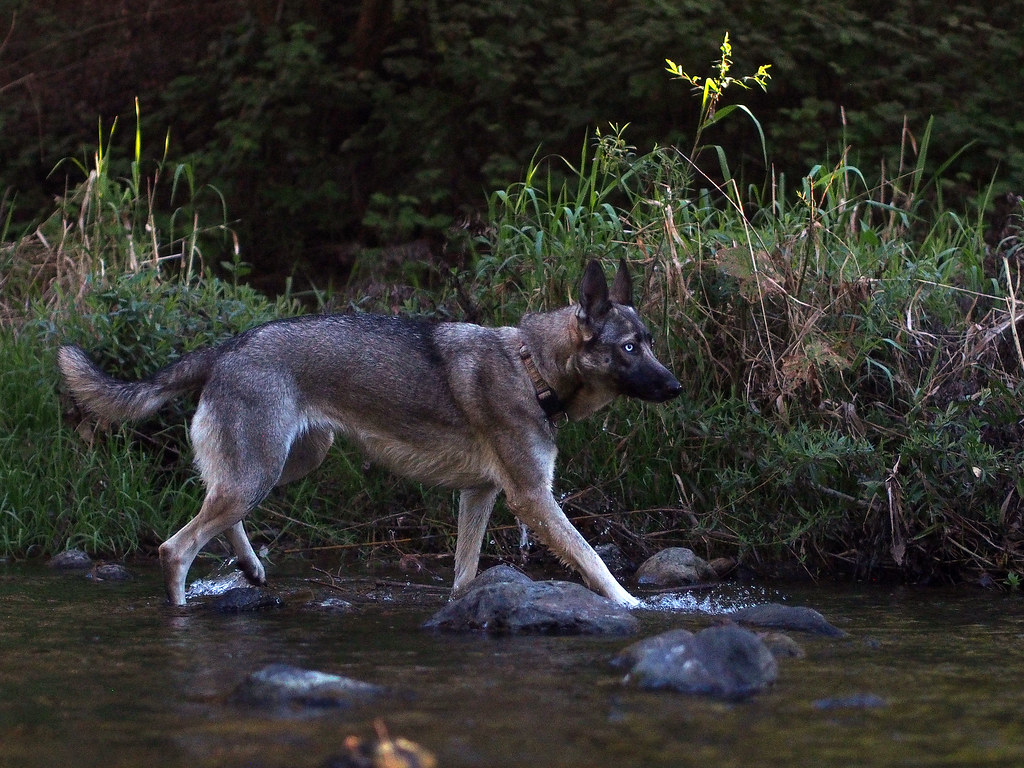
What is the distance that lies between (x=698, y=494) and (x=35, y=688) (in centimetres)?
400

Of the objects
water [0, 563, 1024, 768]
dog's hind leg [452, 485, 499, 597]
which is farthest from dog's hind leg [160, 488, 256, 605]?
dog's hind leg [452, 485, 499, 597]

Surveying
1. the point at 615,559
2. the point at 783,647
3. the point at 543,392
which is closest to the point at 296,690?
the point at 783,647

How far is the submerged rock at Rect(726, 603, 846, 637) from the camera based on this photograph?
5.04 meters

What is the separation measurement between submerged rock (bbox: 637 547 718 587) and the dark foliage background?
574 cm

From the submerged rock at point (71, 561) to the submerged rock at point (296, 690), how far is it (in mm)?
3713

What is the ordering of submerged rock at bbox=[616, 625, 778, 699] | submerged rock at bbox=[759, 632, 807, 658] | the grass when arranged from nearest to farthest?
submerged rock at bbox=[616, 625, 778, 699]
submerged rock at bbox=[759, 632, 807, 658]
the grass

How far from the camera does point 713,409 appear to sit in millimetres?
7004

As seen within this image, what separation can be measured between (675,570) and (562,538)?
80 centimetres

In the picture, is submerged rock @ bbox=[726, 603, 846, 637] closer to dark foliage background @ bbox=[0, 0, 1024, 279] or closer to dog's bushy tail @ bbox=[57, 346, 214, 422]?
dog's bushy tail @ bbox=[57, 346, 214, 422]

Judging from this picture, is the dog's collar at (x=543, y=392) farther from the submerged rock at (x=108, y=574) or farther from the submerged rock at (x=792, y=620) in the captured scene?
the submerged rock at (x=108, y=574)

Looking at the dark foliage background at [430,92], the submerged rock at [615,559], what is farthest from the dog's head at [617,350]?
the dark foliage background at [430,92]

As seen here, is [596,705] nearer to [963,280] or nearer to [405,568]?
[405,568]

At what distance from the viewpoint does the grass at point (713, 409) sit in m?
6.57

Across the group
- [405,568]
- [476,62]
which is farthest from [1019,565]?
[476,62]
